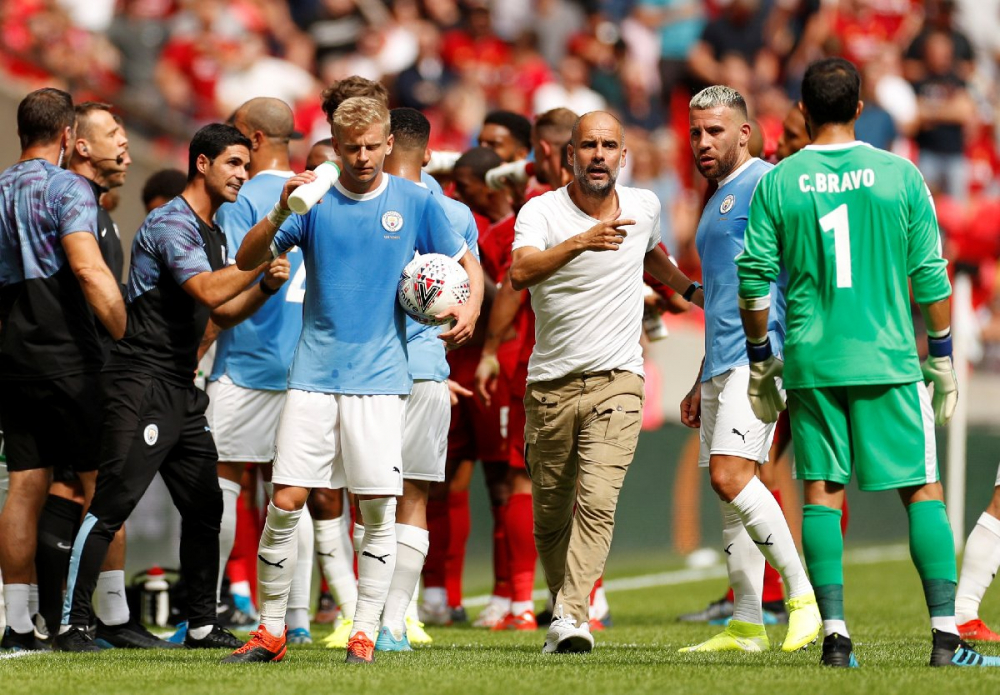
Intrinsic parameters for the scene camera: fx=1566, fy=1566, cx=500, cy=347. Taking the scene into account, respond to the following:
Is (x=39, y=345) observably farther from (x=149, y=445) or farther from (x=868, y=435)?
(x=868, y=435)

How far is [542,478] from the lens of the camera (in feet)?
24.8

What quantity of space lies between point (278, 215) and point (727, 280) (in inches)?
86.6

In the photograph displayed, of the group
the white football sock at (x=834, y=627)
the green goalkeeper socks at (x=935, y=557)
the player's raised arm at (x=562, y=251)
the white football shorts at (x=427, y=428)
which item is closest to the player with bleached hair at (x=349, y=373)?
the player's raised arm at (x=562, y=251)

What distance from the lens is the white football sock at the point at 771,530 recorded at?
7242mm

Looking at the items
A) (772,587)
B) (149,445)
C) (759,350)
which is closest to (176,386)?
(149,445)

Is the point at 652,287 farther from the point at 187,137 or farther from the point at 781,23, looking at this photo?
the point at 781,23

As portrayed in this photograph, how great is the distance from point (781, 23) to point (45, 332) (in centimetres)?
1563

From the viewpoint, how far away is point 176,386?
7621 millimetres

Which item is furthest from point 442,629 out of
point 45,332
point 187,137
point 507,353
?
point 187,137

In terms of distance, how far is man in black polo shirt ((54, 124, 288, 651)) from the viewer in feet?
24.2

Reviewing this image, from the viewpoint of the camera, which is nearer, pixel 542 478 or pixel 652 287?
pixel 542 478

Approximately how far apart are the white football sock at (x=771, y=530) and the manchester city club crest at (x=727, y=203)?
1.29 metres

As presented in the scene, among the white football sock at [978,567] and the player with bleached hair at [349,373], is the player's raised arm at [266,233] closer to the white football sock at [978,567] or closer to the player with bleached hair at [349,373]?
the player with bleached hair at [349,373]

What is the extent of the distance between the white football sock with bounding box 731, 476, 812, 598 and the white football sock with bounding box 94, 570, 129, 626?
3063 millimetres
